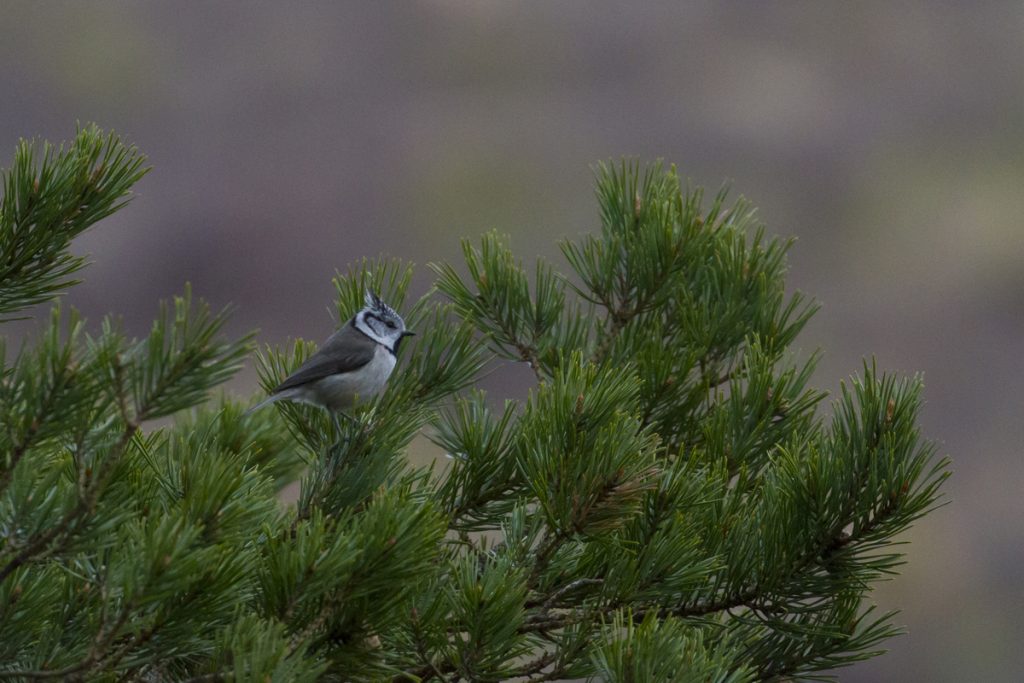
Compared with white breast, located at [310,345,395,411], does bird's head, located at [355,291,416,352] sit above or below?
above

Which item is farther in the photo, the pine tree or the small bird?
the small bird

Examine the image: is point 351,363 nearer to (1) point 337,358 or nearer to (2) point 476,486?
(1) point 337,358

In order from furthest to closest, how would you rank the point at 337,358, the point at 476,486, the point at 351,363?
the point at 351,363 < the point at 337,358 < the point at 476,486

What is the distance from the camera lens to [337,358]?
113 centimetres

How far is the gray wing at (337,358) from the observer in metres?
1.05

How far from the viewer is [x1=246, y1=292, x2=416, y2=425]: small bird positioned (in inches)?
41.3

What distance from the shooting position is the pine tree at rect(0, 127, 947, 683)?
24.4 inches

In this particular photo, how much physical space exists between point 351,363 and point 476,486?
35 centimetres

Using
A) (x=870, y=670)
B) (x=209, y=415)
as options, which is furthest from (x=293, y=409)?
(x=870, y=670)

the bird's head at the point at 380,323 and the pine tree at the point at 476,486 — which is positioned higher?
the bird's head at the point at 380,323

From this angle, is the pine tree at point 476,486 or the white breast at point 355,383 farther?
the white breast at point 355,383

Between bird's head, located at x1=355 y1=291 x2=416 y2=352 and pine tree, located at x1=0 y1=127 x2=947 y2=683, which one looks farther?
bird's head, located at x1=355 y1=291 x2=416 y2=352

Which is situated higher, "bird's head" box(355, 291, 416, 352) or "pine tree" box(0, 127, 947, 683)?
"bird's head" box(355, 291, 416, 352)

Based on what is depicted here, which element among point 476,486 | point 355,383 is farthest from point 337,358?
point 476,486
